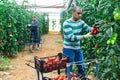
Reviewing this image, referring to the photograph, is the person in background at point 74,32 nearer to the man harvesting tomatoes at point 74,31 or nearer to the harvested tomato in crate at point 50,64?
the man harvesting tomatoes at point 74,31

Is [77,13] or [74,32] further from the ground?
[77,13]

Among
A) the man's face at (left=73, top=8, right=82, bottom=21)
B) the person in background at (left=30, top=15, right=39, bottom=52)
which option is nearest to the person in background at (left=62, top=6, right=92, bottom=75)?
the man's face at (left=73, top=8, right=82, bottom=21)

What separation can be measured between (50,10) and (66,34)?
24.9 meters

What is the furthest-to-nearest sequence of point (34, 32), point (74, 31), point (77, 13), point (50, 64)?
point (34, 32) < point (74, 31) < point (77, 13) < point (50, 64)

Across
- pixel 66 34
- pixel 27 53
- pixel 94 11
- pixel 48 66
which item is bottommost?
pixel 27 53

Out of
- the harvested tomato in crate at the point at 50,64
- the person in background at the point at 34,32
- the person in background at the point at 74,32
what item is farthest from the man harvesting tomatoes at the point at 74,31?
the person in background at the point at 34,32

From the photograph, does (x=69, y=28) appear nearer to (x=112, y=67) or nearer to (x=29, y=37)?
(x=112, y=67)

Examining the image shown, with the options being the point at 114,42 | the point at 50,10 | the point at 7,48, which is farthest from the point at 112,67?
the point at 50,10

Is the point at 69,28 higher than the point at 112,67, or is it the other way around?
the point at 69,28

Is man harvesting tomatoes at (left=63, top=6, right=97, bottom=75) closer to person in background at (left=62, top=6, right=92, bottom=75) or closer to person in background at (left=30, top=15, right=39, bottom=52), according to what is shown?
person in background at (left=62, top=6, right=92, bottom=75)

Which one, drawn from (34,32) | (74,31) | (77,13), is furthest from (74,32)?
(34,32)

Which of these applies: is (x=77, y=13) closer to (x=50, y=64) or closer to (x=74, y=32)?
(x=74, y=32)

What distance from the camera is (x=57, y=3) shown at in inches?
1073

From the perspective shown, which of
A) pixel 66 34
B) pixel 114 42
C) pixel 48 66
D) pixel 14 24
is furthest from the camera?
pixel 14 24
